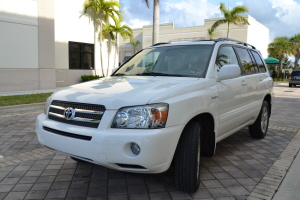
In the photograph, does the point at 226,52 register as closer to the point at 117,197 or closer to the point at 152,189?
the point at 152,189

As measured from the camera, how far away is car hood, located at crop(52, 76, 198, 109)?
9.08 feet

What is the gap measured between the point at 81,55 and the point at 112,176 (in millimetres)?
13921

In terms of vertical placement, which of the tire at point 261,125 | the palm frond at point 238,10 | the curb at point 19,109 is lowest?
the curb at point 19,109

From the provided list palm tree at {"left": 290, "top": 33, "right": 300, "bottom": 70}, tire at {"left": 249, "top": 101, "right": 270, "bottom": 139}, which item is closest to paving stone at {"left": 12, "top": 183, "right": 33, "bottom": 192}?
tire at {"left": 249, "top": 101, "right": 270, "bottom": 139}

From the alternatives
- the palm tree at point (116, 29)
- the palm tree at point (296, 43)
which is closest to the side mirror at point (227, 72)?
the palm tree at point (116, 29)

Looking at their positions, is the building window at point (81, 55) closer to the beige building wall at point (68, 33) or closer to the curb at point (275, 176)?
the beige building wall at point (68, 33)

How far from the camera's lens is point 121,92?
295cm

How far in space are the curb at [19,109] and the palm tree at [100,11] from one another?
9028 mm

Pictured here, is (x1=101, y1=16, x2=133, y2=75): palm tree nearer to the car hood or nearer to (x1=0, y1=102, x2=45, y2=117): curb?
(x1=0, y1=102, x2=45, y2=117): curb

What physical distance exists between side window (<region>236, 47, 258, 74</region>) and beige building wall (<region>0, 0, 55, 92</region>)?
10439mm

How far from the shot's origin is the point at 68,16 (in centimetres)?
1553

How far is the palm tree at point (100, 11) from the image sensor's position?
53.5 ft

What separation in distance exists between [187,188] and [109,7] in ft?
50.6

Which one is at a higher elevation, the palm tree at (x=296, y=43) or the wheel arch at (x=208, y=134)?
the palm tree at (x=296, y=43)
